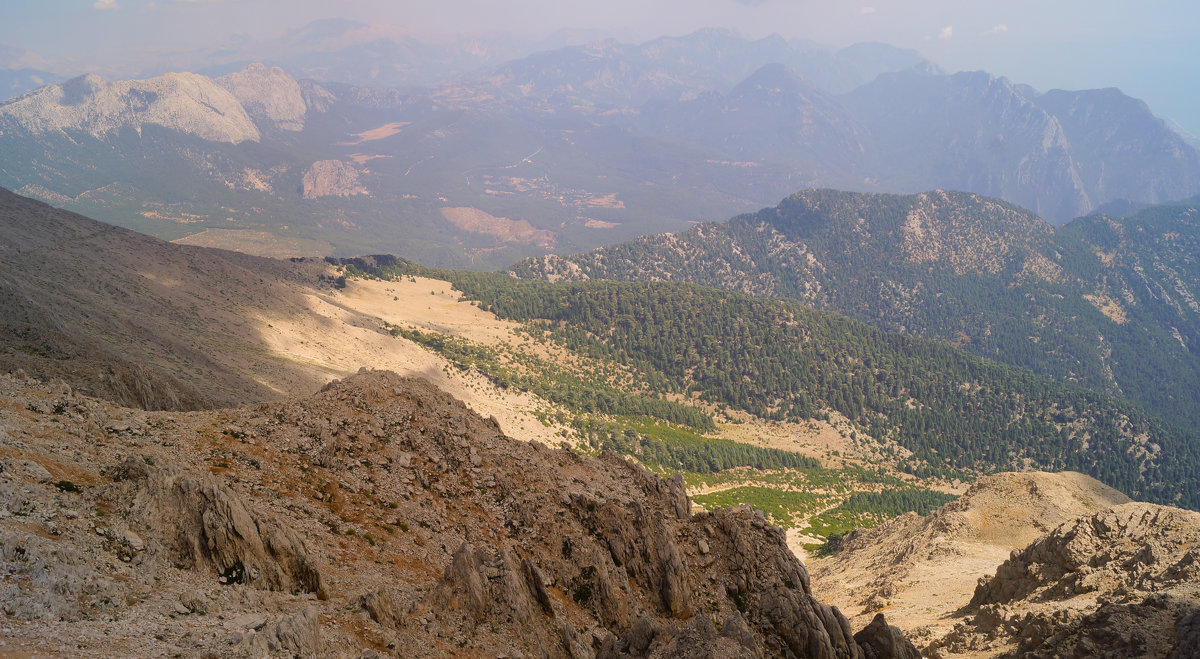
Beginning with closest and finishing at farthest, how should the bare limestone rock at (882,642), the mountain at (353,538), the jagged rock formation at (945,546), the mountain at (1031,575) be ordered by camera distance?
the mountain at (353,538), the bare limestone rock at (882,642), the mountain at (1031,575), the jagged rock formation at (945,546)

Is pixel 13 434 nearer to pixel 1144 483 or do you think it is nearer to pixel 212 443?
pixel 212 443

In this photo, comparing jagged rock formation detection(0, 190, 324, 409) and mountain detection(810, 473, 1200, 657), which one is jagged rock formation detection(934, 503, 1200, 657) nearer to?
mountain detection(810, 473, 1200, 657)

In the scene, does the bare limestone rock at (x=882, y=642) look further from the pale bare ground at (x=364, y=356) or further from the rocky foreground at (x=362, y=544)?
the pale bare ground at (x=364, y=356)

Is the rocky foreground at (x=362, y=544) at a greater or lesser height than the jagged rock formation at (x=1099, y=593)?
greater

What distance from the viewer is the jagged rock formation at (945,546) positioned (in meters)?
64.9

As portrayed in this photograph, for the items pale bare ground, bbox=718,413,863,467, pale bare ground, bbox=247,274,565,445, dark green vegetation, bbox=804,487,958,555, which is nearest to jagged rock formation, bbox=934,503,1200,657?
dark green vegetation, bbox=804,487,958,555

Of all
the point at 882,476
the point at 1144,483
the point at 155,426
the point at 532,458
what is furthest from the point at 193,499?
the point at 1144,483

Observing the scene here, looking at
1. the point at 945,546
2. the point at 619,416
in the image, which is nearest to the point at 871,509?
the point at 945,546

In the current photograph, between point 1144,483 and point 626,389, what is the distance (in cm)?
14440

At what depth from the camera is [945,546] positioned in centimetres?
7644

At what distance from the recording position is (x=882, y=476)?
16212cm

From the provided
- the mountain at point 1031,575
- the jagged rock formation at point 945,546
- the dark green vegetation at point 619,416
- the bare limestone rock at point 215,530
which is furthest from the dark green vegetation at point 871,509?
the bare limestone rock at point 215,530

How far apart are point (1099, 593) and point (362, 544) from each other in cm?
5405

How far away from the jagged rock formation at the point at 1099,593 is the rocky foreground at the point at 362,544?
14698 millimetres
